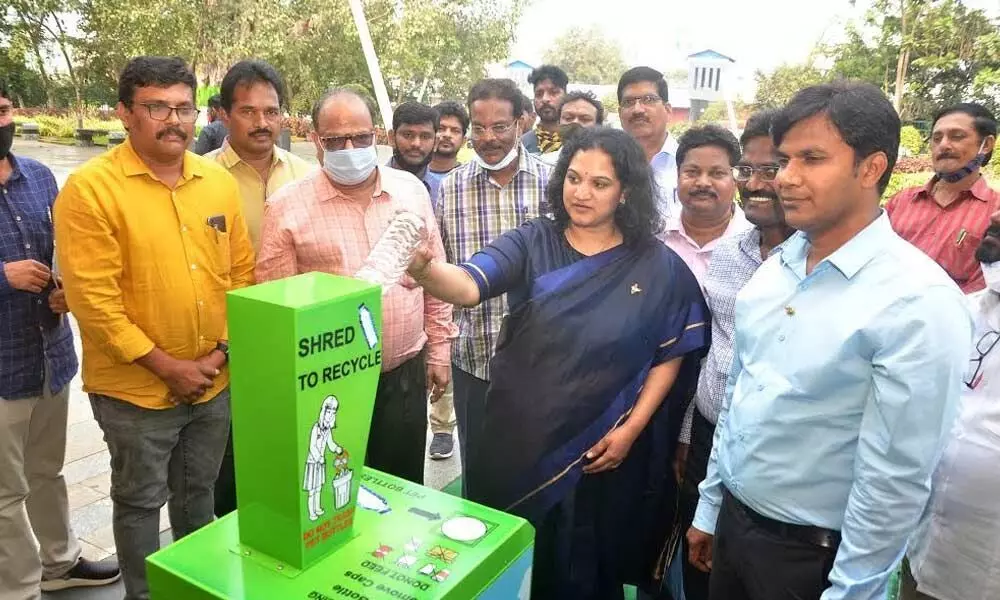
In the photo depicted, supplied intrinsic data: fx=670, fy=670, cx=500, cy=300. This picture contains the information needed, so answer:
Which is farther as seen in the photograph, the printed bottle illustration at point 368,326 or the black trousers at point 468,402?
the black trousers at point 468,402

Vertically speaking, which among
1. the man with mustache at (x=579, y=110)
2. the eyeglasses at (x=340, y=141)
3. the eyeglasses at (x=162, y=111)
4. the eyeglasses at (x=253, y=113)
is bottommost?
the eyeglasses at (x=340, y=141)

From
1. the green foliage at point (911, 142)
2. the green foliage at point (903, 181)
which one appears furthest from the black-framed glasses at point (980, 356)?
the green foliage at point (911, 142)

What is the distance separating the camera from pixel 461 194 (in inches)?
116

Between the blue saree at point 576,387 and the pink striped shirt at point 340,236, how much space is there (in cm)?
55

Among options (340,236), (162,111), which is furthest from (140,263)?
(340,236)

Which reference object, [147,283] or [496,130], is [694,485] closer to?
[496,130]

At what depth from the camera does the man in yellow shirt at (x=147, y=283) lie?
200cm

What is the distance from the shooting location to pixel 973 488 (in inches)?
74.4

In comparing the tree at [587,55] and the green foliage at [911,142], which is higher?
the tree at [587,55]

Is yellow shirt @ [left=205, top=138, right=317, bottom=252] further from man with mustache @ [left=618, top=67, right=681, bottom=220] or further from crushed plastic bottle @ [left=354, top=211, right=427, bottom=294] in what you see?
man with mustache @ [left=618, top=67, right=681, bottom=220]

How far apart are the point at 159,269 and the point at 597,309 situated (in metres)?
1.36

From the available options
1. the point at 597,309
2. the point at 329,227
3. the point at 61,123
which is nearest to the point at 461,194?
the point at 329,227

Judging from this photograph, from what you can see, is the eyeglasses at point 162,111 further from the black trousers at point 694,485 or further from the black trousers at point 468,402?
the black trousers at point 694,485

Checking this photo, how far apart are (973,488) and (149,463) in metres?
2.49
